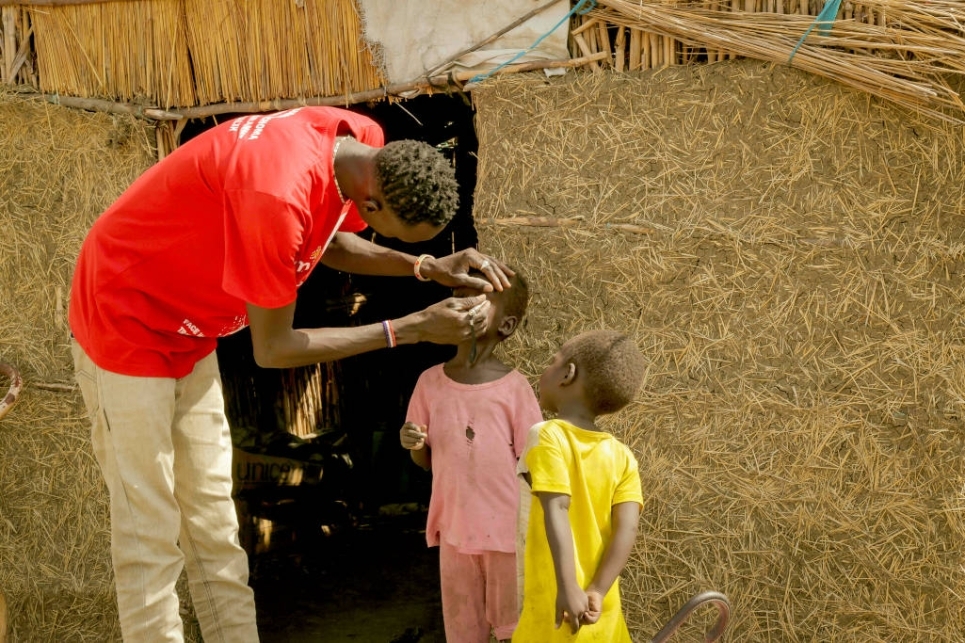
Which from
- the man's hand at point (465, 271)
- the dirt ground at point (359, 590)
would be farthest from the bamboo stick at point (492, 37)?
the dirt ground at point (359, 590)

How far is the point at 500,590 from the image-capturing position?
3.69 meters

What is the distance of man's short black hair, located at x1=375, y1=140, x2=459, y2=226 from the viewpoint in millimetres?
2881

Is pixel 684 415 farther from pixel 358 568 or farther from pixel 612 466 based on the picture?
pixel 358 568

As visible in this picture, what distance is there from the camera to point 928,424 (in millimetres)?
3875

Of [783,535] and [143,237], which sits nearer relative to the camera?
[143,237]

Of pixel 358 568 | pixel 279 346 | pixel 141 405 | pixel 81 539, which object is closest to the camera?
pixel 279 346

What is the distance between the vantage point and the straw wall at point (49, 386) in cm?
452

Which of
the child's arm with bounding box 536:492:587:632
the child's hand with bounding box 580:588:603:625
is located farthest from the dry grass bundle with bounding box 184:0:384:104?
the child's hand with bounding box 580:588:603:625

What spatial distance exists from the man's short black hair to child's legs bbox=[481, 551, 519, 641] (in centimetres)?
134

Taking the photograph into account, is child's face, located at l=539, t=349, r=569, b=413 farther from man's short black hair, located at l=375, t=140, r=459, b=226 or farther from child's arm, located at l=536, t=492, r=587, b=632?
man's short black hair, located at l=375, t=140, r=459, b=226

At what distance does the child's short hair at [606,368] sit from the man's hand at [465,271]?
54 centimetres

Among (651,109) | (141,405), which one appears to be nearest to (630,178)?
(651,109)

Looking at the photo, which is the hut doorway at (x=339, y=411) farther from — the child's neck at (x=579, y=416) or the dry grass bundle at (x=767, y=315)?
the child's neck at (x=579, y=416)

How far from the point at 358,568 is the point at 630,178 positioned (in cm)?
295
